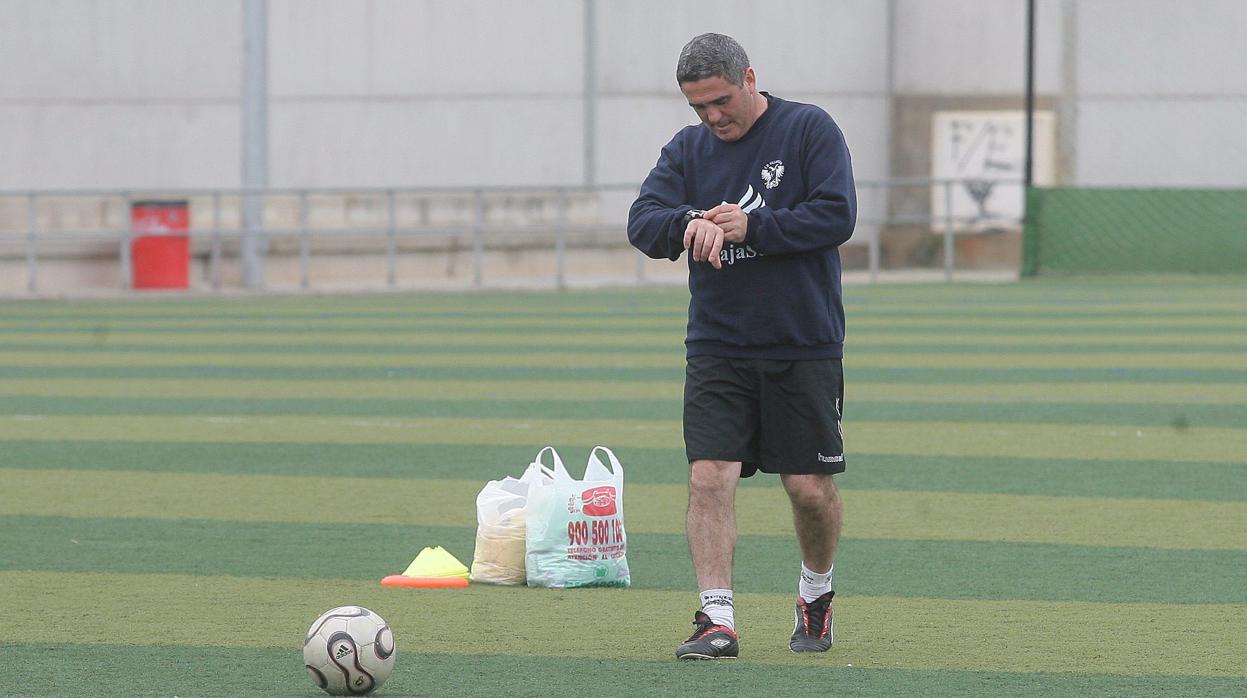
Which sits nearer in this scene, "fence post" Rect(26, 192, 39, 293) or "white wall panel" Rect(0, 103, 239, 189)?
"fence post" Rect(26, 192, 39, 293)

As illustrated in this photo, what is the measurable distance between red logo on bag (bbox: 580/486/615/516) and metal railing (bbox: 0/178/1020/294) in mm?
19880

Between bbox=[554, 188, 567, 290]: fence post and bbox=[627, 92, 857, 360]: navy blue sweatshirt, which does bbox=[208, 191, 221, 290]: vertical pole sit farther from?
bbox=[627, 92, 857, 360]: navy blue sweatshirt

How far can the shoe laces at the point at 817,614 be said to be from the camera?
6.07 meters

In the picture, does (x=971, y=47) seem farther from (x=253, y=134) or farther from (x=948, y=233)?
(x=253, y=134)

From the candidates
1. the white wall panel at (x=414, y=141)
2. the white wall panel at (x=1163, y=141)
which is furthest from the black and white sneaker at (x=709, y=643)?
the white wall panel at (x=1163, y=141)

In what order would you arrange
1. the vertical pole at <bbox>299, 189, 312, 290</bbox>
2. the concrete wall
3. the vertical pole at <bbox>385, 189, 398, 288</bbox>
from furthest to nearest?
the concrete wall
the vertical pole at <bbox>385, 189, 398, 288</bbox>
the vertical pole at <bbox>299, 189, 312, 290</bbox>

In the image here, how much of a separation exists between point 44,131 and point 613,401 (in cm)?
1909

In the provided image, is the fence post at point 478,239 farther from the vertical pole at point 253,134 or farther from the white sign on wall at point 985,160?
the white sign on wall at point 985,160

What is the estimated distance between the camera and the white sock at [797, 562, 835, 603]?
6.06 metres

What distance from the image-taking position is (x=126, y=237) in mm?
26391

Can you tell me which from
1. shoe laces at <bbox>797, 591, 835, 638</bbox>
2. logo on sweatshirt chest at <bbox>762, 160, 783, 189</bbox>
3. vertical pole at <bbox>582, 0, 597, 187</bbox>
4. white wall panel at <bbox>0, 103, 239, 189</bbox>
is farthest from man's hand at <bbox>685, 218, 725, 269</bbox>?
white wall panel at <bbox>0, 103, 239, 189</bbox>

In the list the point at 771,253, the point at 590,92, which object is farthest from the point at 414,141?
the point at 771,253

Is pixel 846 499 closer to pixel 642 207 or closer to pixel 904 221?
pixel 642 207

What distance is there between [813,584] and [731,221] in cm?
110
